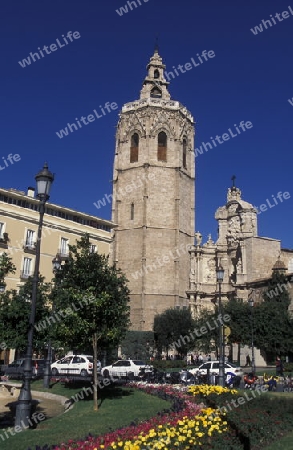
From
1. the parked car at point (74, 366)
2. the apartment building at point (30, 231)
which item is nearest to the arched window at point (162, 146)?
the apartment building at point (30, 231)

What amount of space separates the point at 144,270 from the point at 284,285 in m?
17.2

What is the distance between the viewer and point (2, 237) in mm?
37062

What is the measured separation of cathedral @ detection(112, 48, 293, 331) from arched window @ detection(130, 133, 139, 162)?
5.0 inches

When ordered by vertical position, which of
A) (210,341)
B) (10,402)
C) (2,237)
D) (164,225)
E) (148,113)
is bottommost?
(10,402)

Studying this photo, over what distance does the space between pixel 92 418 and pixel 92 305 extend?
367 centimetres

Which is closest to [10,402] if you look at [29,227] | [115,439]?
[115,439]

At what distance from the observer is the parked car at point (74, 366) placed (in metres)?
28.8

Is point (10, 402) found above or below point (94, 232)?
below

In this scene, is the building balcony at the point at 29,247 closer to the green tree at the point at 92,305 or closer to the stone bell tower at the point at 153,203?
the stone bell tower at the point at 153,203

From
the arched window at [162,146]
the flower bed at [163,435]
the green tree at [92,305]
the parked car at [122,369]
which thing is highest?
the arched window at [162,146]

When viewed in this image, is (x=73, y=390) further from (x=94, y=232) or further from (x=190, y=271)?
(x=190, y=271)

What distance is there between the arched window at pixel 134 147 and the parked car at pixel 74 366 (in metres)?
33.2

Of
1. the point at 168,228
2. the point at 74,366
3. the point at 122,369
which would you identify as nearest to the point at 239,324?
the point at 122,369

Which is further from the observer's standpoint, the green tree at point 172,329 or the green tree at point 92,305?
the green tree at point 172,329
